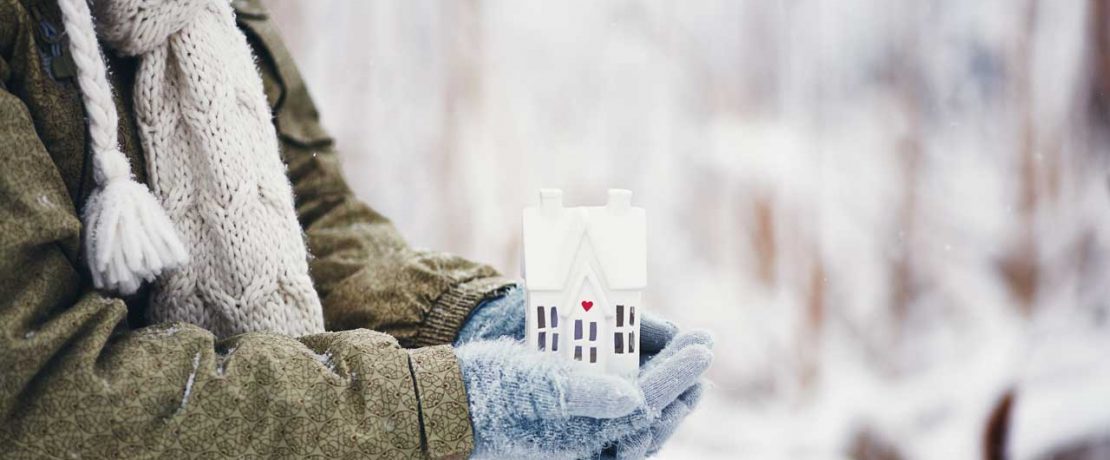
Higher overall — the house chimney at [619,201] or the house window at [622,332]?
the house chimney at [619,201]

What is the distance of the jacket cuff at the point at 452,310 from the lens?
3.43 ft

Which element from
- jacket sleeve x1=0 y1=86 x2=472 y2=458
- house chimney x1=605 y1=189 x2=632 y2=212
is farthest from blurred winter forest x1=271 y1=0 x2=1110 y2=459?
jacket sleeve x1=0 y1=86 x2=472 y2=458

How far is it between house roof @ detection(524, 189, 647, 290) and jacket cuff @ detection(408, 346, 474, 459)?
0.12 metres

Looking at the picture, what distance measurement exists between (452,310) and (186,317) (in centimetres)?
28

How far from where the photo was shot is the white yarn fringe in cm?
75

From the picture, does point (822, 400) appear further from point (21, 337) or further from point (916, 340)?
point (21, 337)

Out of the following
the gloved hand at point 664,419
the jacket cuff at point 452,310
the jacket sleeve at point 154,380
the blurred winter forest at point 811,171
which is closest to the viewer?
the jacket sleeve at point 154,380

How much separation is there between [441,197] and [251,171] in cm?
114

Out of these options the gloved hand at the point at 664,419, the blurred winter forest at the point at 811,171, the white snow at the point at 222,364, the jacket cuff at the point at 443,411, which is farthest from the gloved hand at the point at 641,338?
the blurred winter forest at the point at 811,171

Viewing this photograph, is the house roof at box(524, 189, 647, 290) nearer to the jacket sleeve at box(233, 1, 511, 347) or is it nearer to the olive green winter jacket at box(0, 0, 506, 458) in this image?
the olive green winter jacket at box(0, 0, 506, 458)

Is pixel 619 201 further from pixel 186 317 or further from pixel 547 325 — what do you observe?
pixel 186 317

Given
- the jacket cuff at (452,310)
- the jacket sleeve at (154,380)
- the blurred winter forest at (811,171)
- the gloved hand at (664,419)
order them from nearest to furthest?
the jacket sleeve at (154,380) < the gloved hand at (664,419) < the jacket cuff at (452,310) < the blurred winter forest at (811,171)

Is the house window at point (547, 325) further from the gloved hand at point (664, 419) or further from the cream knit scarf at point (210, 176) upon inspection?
the cream knit scarf at point (210, 176)

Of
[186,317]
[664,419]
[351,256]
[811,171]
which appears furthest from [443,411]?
[811,171]
